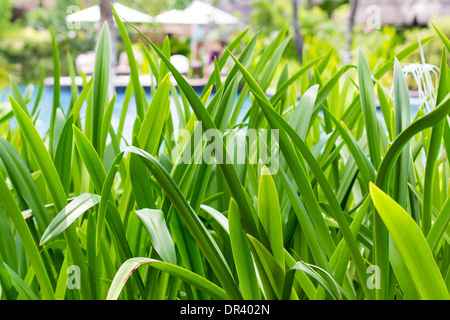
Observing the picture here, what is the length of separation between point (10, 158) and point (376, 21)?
11691 millimetres

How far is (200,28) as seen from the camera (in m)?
11.9

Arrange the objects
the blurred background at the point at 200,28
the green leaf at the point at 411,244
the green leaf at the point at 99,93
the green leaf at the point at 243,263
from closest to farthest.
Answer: the green leaf at the point at 411,244 → the green leaf at the point at 243,263 → the green leaf at the point at 99,93 → the blurred background at the point at 200,28

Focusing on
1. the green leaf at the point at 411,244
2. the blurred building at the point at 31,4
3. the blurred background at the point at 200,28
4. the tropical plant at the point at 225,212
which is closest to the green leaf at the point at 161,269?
the tropical plant at the point at 225,212

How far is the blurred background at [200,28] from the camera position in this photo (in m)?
9.55

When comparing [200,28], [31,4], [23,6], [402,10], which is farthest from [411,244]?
[31,4]

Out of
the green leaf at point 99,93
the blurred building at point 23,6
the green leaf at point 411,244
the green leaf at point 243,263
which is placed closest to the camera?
the green leaf at point 411,244

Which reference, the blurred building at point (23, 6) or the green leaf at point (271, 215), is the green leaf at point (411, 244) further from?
the blurred building at point (23, 6)

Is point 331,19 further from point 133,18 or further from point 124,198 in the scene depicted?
point 124,198

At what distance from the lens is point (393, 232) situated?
37 cm

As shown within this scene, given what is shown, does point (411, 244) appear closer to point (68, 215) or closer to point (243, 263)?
point (243, 263)

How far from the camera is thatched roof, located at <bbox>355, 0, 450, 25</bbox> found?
1207 centimetres

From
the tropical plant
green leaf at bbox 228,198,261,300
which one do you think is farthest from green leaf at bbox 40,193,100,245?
green leaf at bbox 228,198,261,300

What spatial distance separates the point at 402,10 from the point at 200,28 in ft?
16.8

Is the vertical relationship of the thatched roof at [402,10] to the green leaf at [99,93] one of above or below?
above
